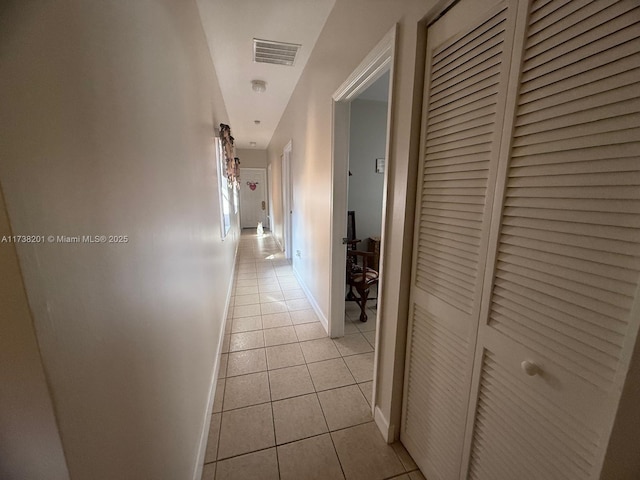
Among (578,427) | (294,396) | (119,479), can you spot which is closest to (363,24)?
(578,427)

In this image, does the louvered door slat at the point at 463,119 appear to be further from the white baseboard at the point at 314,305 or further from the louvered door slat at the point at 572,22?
the white baseboard at the point at 314,305

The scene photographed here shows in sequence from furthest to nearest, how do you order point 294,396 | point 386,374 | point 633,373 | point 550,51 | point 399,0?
point 294,396 → point 386,374 → point 399,0 → point 550,51 → point 633,373

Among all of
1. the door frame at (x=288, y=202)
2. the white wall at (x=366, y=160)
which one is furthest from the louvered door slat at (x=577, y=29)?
the door frame at (x=288, y=202)

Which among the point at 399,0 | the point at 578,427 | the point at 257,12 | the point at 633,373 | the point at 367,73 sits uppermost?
the point at 257,12

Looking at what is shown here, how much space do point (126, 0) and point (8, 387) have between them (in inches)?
39.0

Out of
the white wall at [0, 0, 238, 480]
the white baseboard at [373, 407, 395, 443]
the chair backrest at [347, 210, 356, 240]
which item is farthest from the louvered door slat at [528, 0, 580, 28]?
the chair backrest at [347, 210, 356, 240]

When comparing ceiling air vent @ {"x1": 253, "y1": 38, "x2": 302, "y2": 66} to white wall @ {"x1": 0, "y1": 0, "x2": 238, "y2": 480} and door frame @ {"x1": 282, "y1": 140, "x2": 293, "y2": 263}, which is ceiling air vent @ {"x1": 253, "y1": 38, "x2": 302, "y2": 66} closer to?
white wall @ {"x1": 0, "y1": 0, "x2": 238, "y2": 480}

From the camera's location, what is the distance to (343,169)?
83.0 inches

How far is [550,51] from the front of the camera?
635mm

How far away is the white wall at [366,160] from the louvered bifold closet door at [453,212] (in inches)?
92.2

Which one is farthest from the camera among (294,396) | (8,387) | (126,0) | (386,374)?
(294,396)

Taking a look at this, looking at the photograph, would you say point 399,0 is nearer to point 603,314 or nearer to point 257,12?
point 257,12

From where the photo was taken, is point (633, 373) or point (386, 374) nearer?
point (633, 373)

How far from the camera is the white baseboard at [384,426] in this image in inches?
55.4
